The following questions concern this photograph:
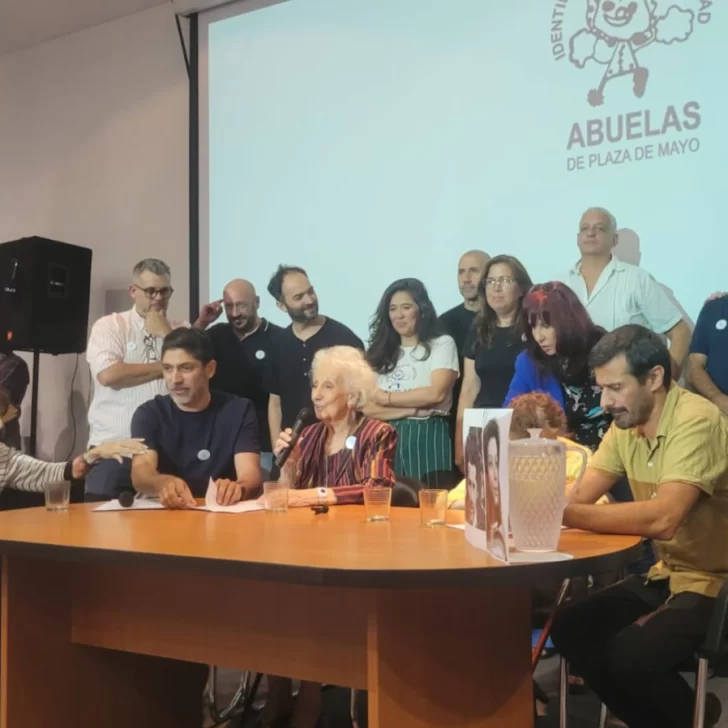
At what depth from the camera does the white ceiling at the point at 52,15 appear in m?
4.65

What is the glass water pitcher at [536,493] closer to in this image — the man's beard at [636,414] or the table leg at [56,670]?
the man's beard at [636,414]

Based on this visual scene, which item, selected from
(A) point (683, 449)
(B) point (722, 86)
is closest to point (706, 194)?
(B) point (722, 86)

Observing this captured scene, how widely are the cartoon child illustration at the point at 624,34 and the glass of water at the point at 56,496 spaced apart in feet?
7.58

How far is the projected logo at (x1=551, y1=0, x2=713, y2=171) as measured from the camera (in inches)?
117

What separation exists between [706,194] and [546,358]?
0.81 m

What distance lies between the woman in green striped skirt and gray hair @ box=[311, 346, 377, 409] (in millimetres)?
633

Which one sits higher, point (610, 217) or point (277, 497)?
point (610, 217)

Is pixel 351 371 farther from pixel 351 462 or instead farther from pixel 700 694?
pixel 700 694

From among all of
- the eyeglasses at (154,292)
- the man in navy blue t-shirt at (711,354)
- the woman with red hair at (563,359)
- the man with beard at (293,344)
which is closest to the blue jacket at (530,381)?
the woman with red hair at (563,359)

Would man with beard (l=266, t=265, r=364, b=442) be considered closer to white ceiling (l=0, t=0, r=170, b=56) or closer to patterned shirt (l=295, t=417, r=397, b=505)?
patterned shirt (l=295, t=417, r=397, b=505)

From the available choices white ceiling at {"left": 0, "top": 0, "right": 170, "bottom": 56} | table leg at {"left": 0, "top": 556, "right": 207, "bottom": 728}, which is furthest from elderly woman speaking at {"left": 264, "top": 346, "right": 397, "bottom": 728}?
white ceiling at {"left": 0, "top": 0, "right": 170, "bottom": 56}

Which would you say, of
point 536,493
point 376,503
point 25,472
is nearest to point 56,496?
point 25,472

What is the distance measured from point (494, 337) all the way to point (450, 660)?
195 cm

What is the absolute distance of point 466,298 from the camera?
3.46 meters
